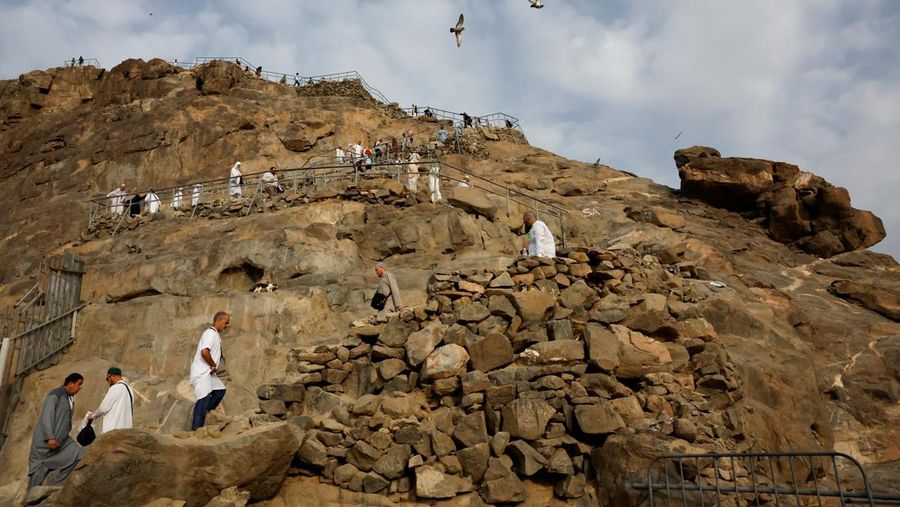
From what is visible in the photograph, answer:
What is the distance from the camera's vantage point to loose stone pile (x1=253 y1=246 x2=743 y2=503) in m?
7.00

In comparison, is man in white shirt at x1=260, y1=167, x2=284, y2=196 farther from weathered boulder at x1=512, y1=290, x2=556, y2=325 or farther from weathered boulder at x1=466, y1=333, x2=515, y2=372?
weathered boulder at x1=466, y1=333, x2=515, y2=372

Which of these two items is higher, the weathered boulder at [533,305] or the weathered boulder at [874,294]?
the weathered boulder at [874,294]

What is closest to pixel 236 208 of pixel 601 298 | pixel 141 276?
pixel 141 276

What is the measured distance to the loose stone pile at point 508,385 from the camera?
700cm

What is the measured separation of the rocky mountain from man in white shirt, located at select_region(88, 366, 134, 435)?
2.66ft

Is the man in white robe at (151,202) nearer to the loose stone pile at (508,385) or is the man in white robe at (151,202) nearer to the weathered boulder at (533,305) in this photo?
the loose stone pile at (508,385)

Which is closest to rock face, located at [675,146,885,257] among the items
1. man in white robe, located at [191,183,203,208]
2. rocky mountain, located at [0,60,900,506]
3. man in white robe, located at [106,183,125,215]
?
rocky mountain, located at [0,60,900,506]

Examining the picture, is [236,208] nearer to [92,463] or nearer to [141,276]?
[141,276]

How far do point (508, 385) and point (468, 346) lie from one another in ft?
3.06

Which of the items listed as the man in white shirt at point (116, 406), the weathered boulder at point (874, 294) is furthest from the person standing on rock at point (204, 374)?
the weathered boulder at point (874, 294)

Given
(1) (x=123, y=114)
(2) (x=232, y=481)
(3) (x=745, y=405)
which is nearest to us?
(2) (x=232, y=481)

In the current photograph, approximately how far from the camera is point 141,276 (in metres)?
12.9

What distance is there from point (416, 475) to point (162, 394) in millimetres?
5243

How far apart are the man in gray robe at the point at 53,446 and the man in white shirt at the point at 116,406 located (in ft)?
1.30
